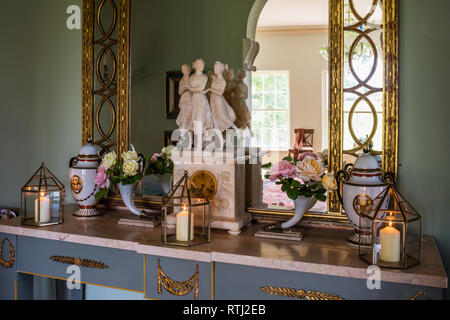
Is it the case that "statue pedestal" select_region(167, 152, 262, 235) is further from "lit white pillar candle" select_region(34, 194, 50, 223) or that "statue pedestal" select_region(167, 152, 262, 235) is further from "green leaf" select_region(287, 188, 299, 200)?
"lit white pillar candle" select_region(34, 194, 50, 223)

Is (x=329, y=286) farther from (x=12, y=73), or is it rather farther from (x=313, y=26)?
(x=12, y=73)

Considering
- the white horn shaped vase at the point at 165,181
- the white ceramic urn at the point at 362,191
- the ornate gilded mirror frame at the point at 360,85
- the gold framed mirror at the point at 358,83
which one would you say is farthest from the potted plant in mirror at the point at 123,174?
the white ceramic urn at the point at 362,191

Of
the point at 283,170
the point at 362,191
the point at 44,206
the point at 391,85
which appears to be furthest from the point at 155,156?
the point at 391,85

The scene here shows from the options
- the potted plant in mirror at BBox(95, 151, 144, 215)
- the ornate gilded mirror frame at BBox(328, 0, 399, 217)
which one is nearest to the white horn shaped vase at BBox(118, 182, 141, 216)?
the potted plant in mirror at BBox(95, 151, 144, 215)

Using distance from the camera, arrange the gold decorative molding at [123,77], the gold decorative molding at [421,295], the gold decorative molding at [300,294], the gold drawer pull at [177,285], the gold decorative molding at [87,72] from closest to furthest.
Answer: the gold decorative molding at [421,295] < the gold decorative molding at [300,294] < the gold drawer pull at [177,285] < the gold decorative molding at [123,77] < the gold decorative molding at [87,72]

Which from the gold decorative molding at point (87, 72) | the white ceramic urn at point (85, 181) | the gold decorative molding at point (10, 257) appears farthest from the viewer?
the gold decorative molding at point (87, 72)

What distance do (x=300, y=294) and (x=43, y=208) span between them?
1216mm

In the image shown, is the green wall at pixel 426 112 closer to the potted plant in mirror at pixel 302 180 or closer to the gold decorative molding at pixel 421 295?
the potted plant in mirror at pixel 302 180

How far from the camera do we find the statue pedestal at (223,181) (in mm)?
1807

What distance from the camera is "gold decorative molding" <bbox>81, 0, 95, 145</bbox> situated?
90.3 inches

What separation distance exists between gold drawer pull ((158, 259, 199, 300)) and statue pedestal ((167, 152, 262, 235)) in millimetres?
301

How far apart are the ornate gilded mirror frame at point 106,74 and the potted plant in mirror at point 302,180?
904 millimetres

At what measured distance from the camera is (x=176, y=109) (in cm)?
206

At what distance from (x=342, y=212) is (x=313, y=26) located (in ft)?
2.69
